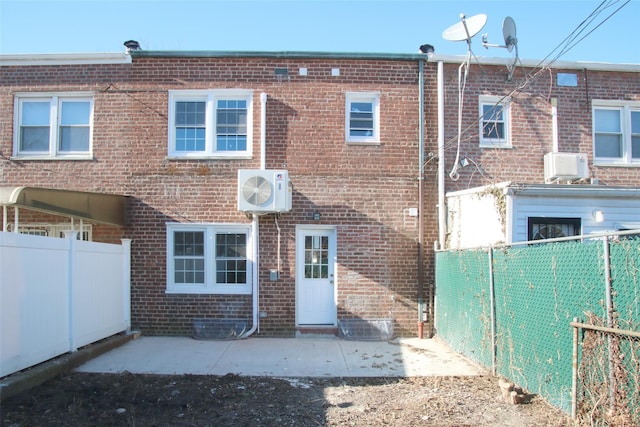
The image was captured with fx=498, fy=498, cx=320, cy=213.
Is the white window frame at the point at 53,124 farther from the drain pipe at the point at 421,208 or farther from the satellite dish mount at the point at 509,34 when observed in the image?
the satellite dish mount at the point at 509,34

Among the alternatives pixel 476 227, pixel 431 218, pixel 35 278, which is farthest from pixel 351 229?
pixel 35 278

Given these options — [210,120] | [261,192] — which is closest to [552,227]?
[261,192]

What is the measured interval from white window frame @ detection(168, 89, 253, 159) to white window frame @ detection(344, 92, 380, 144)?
6.51 feet

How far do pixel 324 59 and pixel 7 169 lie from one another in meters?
6.94

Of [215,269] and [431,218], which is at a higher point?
[431,218]

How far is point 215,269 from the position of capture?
10.1m

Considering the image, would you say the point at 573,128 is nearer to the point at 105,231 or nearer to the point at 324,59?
the point at 324,59

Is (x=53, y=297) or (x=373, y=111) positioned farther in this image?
(x=373, y=111)

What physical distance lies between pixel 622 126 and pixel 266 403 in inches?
377

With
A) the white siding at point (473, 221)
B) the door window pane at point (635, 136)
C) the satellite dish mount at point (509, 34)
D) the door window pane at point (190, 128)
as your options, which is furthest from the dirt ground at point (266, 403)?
the door window pane at point (635, 136)

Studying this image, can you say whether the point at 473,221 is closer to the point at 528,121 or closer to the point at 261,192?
the point at 528,121

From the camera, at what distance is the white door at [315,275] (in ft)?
33.2

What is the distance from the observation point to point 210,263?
10109 millimetres

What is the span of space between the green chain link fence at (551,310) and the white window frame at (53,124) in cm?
794
